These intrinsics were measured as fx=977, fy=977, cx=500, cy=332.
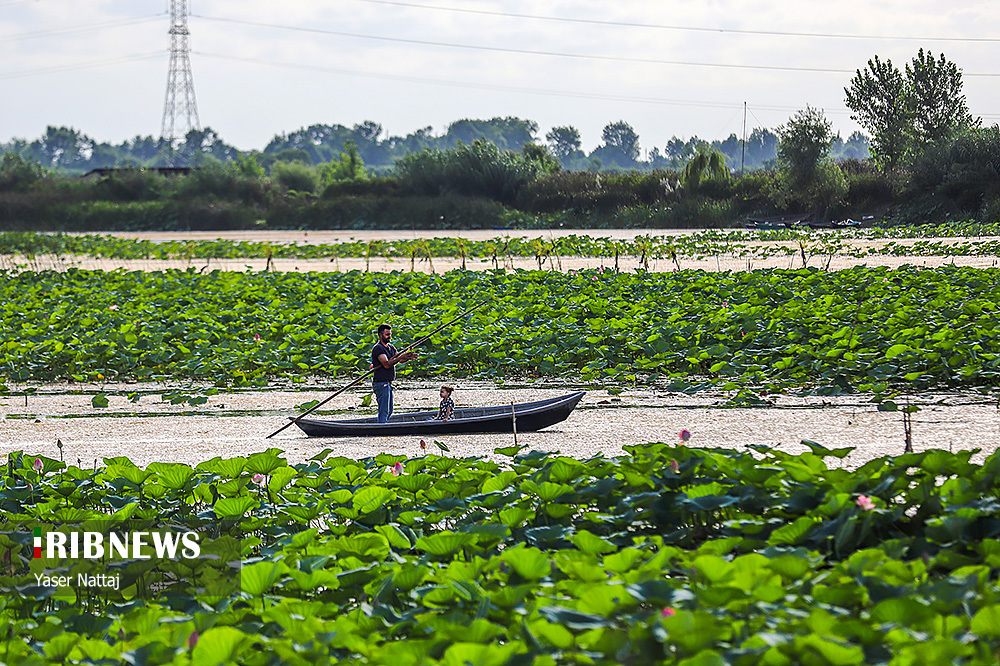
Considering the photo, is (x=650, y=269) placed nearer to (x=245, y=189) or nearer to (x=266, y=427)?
(x=266, y=427)

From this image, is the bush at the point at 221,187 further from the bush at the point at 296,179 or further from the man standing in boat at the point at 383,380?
the man standing in boat at the point at 383,380

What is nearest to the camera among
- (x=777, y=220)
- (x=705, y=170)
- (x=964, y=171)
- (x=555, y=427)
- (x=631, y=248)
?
(x=555, y=427)

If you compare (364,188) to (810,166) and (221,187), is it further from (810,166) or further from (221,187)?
(810,166)

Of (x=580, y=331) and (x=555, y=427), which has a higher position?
(x=580, y=331)

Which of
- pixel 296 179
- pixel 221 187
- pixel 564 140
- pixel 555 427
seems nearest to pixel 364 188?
pixel 296 179

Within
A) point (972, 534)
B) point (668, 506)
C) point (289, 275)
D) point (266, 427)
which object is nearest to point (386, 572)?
point (668, 506)

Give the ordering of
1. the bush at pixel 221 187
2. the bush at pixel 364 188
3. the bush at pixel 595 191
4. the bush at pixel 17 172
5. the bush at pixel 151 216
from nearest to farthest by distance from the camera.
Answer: the bush at pixel 595 191, the bush at pixel 151 216, the bush at pixel 364 188, the bush at pixel 221 187, the bush at pixel 17 172

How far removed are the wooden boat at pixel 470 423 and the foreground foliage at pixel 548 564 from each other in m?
2.13

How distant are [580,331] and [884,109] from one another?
41038 mm

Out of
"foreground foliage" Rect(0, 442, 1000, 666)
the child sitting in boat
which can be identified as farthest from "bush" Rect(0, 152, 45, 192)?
"foreground foliage" Rect(0, 442, 1000, 666)

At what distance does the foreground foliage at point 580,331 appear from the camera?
32.0 feet

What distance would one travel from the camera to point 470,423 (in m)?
8.05

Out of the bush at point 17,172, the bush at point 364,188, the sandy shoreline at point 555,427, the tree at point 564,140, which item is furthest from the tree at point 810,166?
the tree at point 564,140

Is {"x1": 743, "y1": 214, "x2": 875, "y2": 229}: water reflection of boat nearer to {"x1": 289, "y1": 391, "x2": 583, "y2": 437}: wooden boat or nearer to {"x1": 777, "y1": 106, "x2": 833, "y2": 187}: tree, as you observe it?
{"x1": 777, "y1": 106, "x2": 833, "y2": 187}: tree
